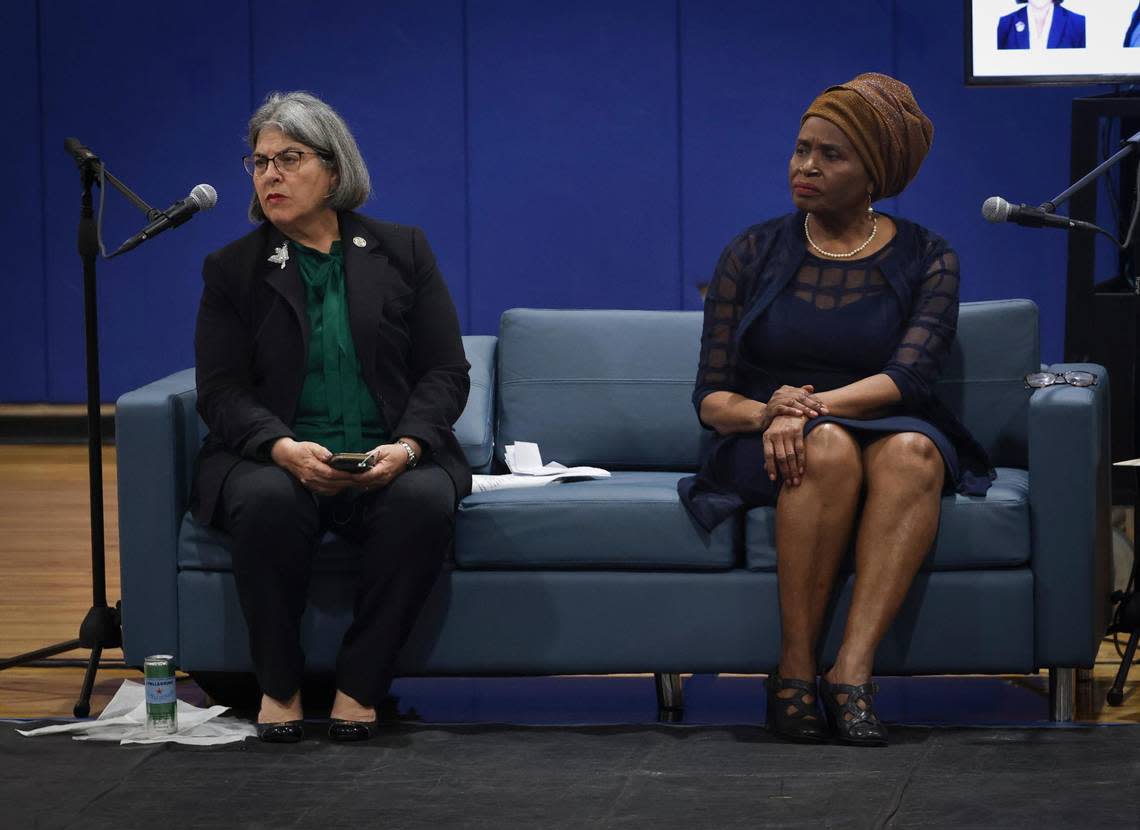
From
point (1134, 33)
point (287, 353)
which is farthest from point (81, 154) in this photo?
point (1134, 33)

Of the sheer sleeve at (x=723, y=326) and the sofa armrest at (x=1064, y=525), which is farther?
the sheer sleeve at (x=723, y=326)

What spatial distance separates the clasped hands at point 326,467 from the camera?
3.03 metres

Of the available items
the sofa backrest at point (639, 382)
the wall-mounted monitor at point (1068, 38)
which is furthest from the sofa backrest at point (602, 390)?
the wall-mounted monitor at point (1068, 38)

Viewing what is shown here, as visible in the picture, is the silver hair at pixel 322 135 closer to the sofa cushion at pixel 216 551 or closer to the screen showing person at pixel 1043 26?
the sofa cushion at pixel 216 551

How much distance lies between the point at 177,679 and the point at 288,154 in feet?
3.84

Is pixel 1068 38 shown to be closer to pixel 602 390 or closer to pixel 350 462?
pixel 602 390

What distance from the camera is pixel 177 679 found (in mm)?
3574

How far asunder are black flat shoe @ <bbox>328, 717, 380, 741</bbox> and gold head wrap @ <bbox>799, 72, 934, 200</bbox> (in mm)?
1414

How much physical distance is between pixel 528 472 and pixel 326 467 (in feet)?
1.80

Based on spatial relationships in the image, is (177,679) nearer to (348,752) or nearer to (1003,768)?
(348,752)

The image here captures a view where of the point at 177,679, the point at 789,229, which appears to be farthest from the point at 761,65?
the point at 177,679

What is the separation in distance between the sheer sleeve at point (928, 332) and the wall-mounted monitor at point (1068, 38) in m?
2.02

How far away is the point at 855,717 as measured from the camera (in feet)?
9.67

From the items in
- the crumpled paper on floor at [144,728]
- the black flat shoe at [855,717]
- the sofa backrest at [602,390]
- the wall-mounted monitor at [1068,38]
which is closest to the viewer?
the black flat shoe at [855,717]
